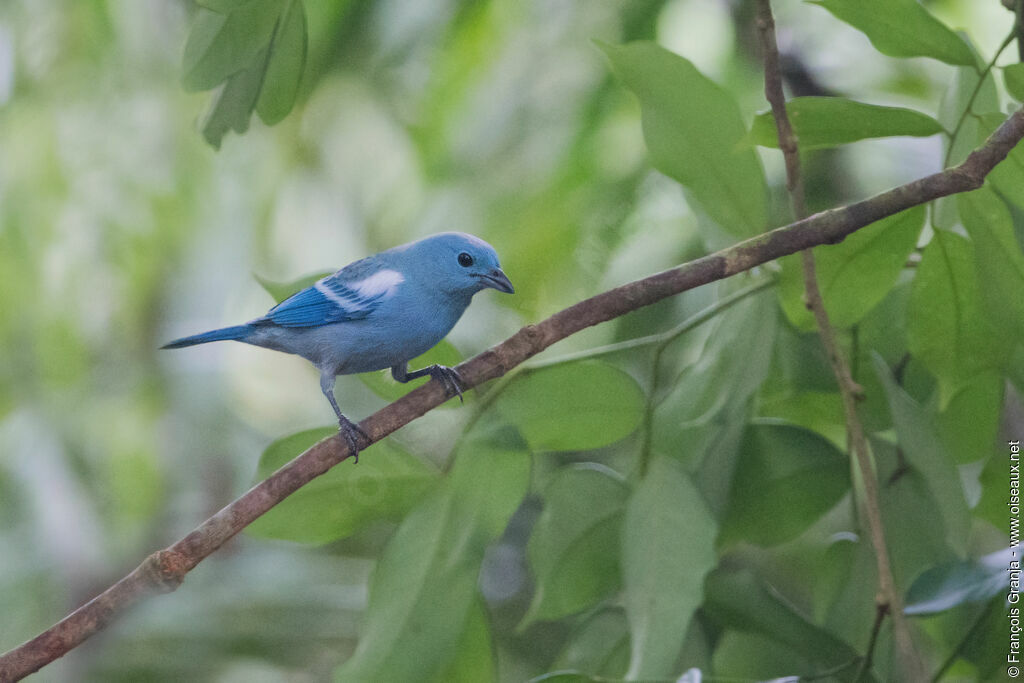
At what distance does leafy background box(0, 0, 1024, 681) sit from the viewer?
26.4 inches

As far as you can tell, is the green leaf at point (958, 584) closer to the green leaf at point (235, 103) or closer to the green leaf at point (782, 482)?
the green leaf at point (782, 482)

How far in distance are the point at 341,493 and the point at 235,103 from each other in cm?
30

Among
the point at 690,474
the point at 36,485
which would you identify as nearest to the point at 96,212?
the point at 36,485

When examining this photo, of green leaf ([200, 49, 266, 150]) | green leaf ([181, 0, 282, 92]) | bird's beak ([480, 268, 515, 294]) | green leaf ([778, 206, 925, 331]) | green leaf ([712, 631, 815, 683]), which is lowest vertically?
green leaf ([712, 631, 815, 683])

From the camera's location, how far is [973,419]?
758 mm

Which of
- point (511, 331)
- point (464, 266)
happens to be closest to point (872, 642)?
point (464, 266)

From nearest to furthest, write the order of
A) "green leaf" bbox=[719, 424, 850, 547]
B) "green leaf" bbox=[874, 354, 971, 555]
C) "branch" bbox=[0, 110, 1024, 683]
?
"branch" bbox=[0, 110, 1024, 683], "green leaf" bbox=[874, 354, 971, 555], "green leaf" bbox=[719, 424, 850, 547]

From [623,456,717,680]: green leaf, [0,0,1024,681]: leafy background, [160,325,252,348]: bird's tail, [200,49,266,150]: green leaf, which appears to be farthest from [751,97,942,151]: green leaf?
[160,325,252,348]: bird's tail

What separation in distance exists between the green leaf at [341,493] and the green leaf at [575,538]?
0.10 m

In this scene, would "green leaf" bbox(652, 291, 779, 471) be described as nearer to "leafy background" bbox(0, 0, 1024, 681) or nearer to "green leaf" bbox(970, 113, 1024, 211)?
"leafy background" bbox(0, 0, 1024, 681)

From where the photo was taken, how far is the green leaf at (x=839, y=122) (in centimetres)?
64

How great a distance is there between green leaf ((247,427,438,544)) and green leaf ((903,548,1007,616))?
0.37 metres

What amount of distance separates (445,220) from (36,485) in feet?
3.32

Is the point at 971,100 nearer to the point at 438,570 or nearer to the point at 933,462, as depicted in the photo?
the point at 933,462
